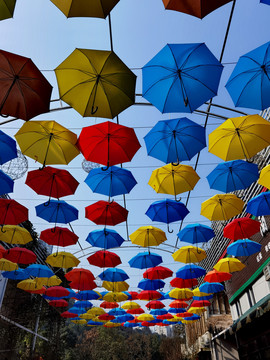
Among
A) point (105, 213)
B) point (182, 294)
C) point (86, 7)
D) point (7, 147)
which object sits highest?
point (105, 213)

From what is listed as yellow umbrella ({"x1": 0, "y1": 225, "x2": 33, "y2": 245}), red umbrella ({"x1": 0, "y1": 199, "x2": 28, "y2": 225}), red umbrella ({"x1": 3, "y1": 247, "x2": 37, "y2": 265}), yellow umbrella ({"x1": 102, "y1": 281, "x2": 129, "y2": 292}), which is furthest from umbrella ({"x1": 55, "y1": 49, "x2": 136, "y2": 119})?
yellow umbrella ({"x1": 102, "y1": 281, "x2": 129, "y2": 292})

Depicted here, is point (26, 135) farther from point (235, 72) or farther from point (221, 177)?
point (221, 177)

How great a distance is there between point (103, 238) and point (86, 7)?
774cm

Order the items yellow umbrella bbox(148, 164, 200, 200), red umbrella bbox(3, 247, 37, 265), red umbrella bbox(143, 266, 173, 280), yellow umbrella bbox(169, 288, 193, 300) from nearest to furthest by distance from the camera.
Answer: yellow umbrella bbox(148, 164, 200, 200)
red umbrella bbox(3, 247, 37, 265)
red umbrella bbox(143, 266, 173, 280)
yellow umbrella bbox(169, 288, 193, 300)

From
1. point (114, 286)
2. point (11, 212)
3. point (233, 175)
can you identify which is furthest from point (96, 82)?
point (114, 286)

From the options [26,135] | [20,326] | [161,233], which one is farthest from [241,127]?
[20,326]

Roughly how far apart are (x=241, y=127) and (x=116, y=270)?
9.30m

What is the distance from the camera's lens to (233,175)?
720cm

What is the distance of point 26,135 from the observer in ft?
19.6

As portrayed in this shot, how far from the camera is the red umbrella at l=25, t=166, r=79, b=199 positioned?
7348 mm

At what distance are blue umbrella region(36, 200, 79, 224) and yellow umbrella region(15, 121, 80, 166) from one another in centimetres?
269

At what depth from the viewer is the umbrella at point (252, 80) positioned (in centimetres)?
457

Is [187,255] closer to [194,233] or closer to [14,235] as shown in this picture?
[194,233]

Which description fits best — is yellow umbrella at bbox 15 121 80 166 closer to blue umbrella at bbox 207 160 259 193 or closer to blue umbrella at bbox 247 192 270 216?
blue umbrella at bbox 207 160 259 193
